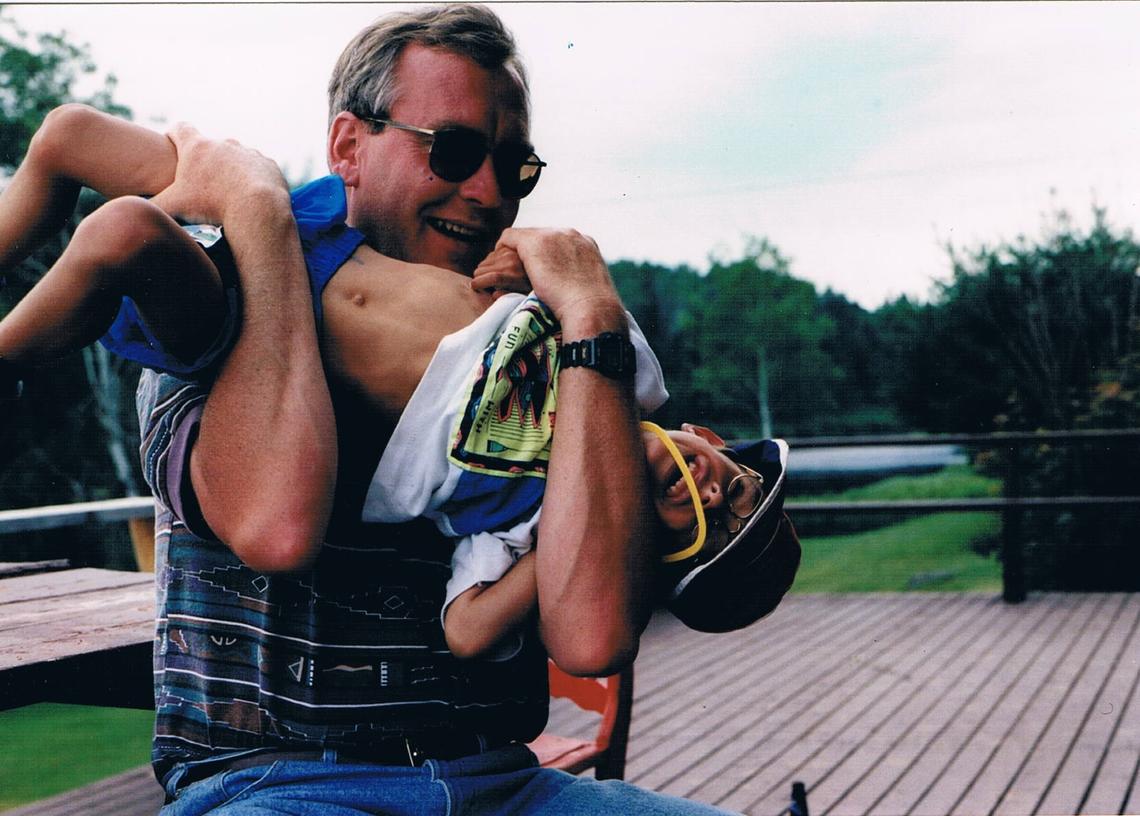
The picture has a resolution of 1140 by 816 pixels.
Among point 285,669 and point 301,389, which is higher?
point 301,389

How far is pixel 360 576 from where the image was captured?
1115 millimetres

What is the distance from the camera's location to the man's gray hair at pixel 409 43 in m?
1.17

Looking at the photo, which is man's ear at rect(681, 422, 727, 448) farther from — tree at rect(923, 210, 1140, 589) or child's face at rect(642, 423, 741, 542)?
tree at rect(923, 210, 1140, 589)

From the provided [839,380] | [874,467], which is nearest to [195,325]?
[874,467]

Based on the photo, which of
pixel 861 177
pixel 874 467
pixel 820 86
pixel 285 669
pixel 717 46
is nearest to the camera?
pixel 285 669

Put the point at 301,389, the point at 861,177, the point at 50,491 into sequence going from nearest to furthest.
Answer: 1. the point at 301,389
2. the point at 861,177
3. the point at 50,491

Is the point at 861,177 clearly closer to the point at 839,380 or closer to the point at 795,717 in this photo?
the point at 795,717

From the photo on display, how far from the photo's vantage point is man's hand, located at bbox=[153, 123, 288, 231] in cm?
103

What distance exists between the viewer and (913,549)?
1074 centimetres

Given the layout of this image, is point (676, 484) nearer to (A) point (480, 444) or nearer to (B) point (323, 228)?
(A) point (480, 444)

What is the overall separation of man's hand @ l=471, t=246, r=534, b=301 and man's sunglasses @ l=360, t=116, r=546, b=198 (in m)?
0.09

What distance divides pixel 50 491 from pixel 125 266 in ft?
47.8

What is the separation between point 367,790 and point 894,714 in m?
4.27

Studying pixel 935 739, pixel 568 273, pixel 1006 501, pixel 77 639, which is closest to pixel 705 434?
pixel 568 273
